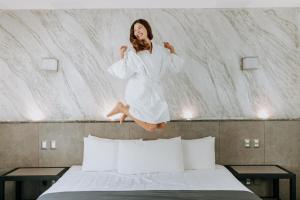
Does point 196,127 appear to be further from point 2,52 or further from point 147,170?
point 2,52

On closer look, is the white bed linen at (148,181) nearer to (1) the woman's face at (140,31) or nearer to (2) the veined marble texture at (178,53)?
(2) the veined marble texture at (178,53)

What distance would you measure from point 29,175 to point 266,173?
8.90 feet

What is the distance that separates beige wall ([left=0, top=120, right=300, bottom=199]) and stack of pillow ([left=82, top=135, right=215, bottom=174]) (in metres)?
0.21

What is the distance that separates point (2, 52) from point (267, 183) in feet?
12.6

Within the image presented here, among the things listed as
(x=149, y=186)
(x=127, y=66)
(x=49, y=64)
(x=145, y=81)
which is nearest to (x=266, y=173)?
(x=149, y=186)

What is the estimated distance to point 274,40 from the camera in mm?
4645

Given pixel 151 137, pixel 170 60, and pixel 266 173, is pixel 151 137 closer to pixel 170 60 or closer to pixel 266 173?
pixel 266 173

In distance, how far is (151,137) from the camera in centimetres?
454

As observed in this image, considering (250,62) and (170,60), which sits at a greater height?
(250,62)

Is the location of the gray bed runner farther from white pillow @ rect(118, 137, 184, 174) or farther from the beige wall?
the beige wall

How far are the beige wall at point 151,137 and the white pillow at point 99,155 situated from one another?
25 cm

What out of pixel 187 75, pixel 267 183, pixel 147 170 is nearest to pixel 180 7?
pixel 187 75

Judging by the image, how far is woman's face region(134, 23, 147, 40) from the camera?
9.20ft

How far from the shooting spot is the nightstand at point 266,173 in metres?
4.03
